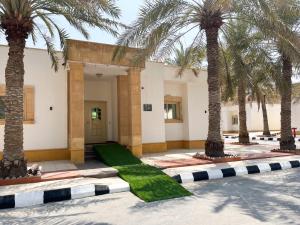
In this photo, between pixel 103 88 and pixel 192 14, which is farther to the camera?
pixel 103 88

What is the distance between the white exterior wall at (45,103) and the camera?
1370 centimetres

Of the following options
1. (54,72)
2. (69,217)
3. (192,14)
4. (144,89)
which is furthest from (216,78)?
(69,217)

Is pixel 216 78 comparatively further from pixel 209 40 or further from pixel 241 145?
pixel 241 145

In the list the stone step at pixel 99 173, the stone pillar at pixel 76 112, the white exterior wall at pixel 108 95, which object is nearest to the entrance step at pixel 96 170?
the stone step at pixel 99 173

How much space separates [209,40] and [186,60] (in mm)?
2865

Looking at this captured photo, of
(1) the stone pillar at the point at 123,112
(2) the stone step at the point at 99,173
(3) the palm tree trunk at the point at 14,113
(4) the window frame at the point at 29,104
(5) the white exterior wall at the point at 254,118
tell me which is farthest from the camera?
(5) the white exterior wall at the point at 254,118

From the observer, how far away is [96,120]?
16.7 m

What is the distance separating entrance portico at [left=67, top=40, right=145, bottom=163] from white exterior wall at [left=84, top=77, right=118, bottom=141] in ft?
4.39

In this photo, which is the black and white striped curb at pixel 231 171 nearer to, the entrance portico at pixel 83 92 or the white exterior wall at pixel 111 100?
the entrance portico at pixel 83 92

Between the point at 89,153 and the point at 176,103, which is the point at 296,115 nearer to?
the point at 176,103

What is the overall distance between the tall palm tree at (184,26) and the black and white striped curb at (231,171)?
2.10 m

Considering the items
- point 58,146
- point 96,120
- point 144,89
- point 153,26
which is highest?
point 153,26

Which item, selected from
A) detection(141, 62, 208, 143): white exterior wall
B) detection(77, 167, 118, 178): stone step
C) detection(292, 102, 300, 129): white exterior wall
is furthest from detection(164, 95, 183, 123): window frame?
detection(292, 102, 300, 129): white exterior wall

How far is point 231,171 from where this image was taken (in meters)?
10.6
